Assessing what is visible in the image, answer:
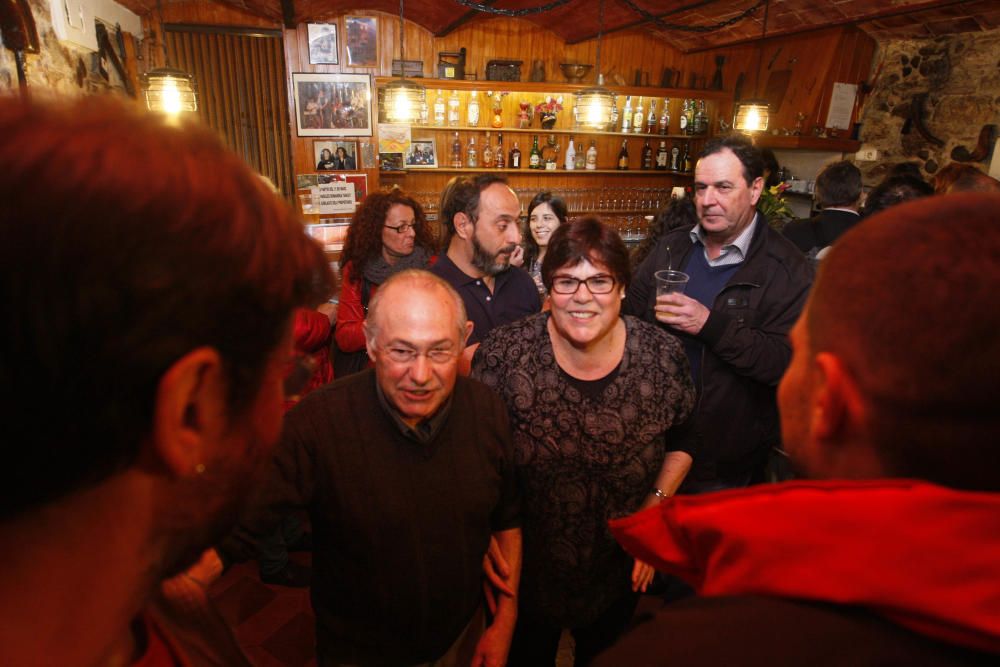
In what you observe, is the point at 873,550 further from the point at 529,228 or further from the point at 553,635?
the point at 529,228

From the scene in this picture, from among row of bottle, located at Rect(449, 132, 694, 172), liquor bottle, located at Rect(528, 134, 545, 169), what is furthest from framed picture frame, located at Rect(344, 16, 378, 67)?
liquor bottle, located at Rect(528, 134, 545, 169)

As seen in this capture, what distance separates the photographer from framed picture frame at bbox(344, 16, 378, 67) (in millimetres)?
5879

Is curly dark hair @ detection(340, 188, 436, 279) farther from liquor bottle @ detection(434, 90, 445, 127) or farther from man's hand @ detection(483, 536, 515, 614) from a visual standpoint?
liquor bottle @ detection(434, 90, 445, 127)

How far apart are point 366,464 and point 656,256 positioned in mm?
1872

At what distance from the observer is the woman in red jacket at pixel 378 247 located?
3115 millimetres

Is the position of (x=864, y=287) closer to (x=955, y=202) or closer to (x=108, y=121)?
(x=955, y=202)

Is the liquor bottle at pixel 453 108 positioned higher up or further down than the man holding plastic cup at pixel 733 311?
higher up

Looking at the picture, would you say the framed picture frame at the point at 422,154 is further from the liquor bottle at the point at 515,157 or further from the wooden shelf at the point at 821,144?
the wooden shelf at the point at 821,144

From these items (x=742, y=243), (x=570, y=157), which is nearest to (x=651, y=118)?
(x=570, y=157)

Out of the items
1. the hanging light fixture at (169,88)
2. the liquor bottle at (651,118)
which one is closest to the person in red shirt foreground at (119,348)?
the hanging light fixture at (169,88)

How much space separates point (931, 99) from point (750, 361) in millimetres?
5107

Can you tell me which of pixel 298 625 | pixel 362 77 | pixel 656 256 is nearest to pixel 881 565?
pixel 656 256

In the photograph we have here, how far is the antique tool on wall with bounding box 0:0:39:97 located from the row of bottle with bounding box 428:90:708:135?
3915mm

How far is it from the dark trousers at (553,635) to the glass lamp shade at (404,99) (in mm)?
4205
